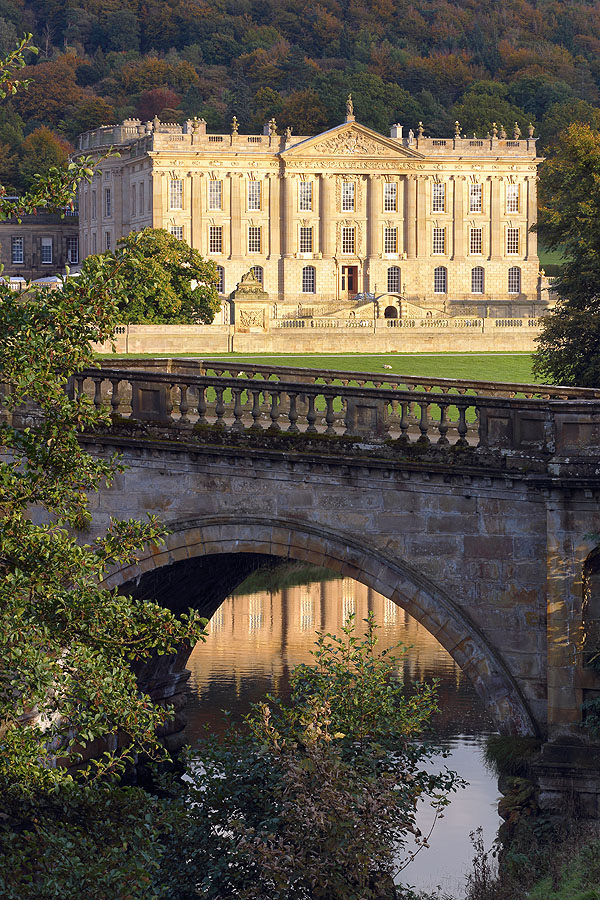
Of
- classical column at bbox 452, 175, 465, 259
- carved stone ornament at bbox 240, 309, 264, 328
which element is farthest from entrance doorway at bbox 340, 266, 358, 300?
carved stone ornament at bbox 240, 309, 264, 328

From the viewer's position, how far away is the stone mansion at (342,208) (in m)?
141

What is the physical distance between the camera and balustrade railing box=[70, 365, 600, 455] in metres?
19.8

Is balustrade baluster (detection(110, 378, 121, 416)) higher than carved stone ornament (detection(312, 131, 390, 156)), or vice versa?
carved stone ornament (detection(312, 131, 390, 156))

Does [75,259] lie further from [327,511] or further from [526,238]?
[327,511]

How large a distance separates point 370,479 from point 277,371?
599 centimetres

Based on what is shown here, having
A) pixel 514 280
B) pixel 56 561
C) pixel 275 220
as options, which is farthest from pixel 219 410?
pixel 514 280

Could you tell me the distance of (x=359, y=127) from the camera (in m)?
144

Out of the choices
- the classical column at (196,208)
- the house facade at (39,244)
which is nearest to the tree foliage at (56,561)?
the classical column at (196,208)

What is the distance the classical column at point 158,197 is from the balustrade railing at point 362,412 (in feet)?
386

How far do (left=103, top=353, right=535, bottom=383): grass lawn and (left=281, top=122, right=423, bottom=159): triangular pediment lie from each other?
75.9 meters

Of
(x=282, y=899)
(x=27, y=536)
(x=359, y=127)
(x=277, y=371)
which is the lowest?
(x=282, y=899)

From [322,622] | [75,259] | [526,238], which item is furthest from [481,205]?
[322,622]

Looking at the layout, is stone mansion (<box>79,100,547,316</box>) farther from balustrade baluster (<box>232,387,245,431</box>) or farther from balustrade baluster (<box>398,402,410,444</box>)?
balustrade baluster (<box>398,402,410,444</box>)

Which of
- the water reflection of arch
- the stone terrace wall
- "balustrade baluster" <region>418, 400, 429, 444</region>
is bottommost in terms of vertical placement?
the water reflection of arch
